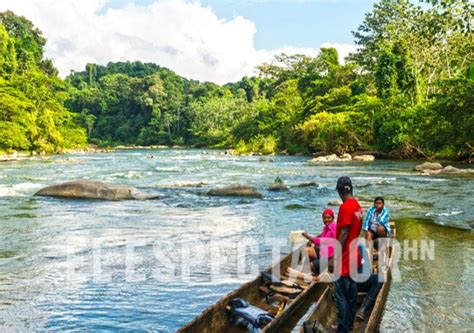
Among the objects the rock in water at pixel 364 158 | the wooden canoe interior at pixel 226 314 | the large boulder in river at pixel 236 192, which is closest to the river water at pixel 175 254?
the large boulder in river at pixel 236 192

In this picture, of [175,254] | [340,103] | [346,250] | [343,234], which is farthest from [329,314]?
[340,103]

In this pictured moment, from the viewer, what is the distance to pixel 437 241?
10.7 metres

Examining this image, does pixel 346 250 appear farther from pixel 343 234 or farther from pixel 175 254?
pixel 175 254

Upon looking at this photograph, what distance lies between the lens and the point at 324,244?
21.1 ft

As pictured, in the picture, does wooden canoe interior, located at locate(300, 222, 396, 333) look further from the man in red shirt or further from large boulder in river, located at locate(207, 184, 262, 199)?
large boulder in river, located at locate(207, 184, 262, 199)

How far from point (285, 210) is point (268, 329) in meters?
11.0

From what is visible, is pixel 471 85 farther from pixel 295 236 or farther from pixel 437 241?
pixel 295 236

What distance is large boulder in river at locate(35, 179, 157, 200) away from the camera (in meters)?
17.9

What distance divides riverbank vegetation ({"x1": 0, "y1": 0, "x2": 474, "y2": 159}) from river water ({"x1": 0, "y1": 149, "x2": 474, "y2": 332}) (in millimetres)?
9797

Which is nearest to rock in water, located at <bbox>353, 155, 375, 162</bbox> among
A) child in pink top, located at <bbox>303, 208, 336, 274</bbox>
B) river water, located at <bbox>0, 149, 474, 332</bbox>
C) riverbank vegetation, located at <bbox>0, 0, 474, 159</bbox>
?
riverbank vegetation, located at <bbox>0, 0, 474, 159</bbox>

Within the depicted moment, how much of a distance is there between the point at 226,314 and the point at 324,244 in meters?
1.74

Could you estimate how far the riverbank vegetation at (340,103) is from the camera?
33441 mm

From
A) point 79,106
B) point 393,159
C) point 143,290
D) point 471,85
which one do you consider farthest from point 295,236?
point 79,106

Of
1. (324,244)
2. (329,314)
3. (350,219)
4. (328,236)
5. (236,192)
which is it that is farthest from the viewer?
(236,192)
